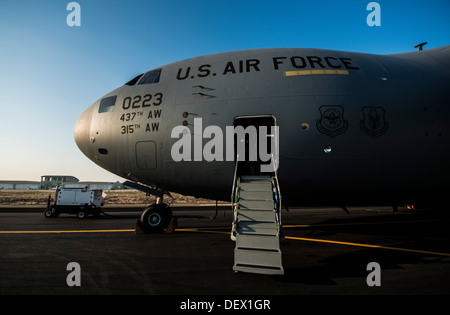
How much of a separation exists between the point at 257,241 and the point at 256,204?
1.30 meters

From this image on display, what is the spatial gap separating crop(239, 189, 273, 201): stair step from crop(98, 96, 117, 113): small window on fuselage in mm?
6322

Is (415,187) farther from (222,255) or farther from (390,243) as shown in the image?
(222,255)

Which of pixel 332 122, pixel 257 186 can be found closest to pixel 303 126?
pixel 332 122

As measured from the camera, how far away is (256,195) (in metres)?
7.01

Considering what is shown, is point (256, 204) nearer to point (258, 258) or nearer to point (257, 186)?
point (257, 186)

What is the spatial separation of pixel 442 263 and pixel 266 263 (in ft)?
15.0

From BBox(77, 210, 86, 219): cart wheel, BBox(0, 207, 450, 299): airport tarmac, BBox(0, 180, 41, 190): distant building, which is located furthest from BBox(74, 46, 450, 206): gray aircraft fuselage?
BBox(0, 180, 41, 190): distant building

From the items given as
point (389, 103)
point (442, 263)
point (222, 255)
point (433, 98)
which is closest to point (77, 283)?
point (222, 255)

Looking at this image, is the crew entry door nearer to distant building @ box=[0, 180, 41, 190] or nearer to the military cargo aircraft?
the military cargo aircraft

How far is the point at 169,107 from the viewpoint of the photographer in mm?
8336

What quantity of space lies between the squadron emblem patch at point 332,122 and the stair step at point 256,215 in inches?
126

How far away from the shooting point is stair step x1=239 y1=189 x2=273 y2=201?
22.7ft

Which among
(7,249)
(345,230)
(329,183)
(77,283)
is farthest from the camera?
(345,230)

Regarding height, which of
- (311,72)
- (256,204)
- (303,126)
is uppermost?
(311,72)
